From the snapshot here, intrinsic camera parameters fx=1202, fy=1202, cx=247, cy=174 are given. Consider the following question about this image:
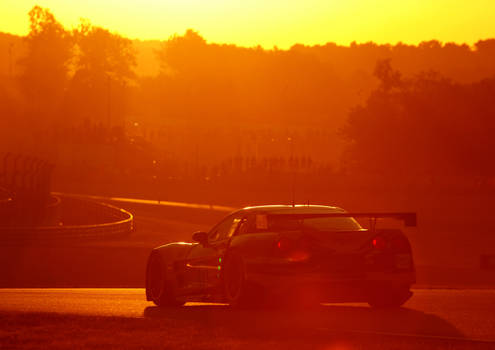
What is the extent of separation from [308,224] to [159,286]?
273 cm

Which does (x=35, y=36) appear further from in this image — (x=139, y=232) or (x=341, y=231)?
(x=341, y=231)

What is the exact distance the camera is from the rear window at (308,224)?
13562 mm

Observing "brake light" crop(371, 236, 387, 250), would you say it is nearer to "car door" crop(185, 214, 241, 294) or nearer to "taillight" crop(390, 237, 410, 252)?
"taillight" crop(390, 237, 410, 252)

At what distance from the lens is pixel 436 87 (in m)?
118

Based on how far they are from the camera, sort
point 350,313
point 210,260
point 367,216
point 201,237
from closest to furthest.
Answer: point 350,313
point 367,216
point 210,260
point 201,237

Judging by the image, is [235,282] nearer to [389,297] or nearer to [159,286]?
[389,297]

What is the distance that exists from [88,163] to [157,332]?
10856 centimetres

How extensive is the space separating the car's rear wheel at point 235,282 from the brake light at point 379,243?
58.0 inches

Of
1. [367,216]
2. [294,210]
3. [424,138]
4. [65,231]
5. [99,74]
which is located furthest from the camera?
[99,74]

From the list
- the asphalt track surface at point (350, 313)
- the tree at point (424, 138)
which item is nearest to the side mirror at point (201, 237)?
the asphalt track surface at point (350, 313)

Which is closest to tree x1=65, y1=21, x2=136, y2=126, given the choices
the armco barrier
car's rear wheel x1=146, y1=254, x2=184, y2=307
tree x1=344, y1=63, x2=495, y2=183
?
tree x1=344, y1=63, x2=495, y2=183

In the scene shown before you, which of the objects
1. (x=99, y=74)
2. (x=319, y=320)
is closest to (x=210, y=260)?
(x=319, y=320)

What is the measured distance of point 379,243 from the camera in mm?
13312

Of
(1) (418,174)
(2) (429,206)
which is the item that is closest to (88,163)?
(1) (418,174)
